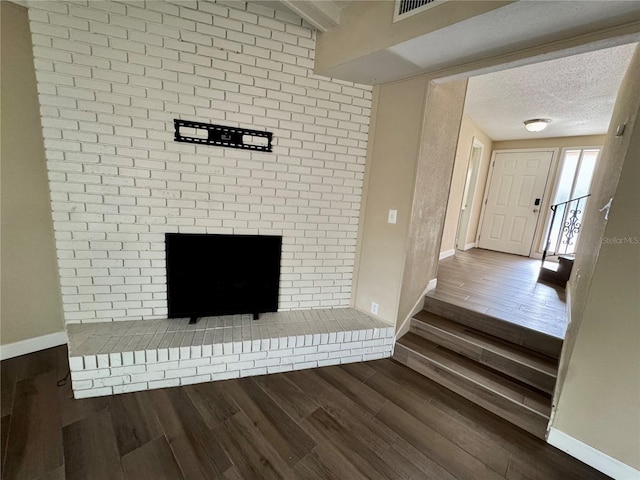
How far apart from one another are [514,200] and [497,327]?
14.1 feet

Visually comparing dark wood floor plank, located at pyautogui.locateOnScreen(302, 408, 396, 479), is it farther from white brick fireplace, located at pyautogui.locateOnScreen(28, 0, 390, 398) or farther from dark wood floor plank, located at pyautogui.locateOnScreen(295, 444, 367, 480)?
white brick fireplace, located at pyautogui.locateOnScreen(28, 0, 390, 398)

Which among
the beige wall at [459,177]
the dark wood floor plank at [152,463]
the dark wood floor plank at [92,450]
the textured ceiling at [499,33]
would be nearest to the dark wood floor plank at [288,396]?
the dark wood floor plank at [152,463]

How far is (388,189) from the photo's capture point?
248 centimetres

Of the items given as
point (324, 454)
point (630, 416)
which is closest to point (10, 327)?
point (324, 454)

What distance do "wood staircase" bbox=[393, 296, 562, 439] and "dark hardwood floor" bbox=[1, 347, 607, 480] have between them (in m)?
0.11

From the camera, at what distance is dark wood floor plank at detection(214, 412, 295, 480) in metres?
1.46

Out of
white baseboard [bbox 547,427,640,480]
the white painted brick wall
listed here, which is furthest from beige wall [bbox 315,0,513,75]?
white baseboard [bbox 547,427,640,480]

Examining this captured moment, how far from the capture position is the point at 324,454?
1.59 m

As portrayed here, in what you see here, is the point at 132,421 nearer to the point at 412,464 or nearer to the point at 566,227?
the point at 412,464

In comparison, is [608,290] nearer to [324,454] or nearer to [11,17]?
[324,454]

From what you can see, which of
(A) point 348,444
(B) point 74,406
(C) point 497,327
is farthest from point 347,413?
(B) point 74,406

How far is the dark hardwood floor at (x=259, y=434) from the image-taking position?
1.47 meters

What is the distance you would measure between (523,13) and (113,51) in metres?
2.52

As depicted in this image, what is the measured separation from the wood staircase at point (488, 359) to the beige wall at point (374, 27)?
231 centimetres
